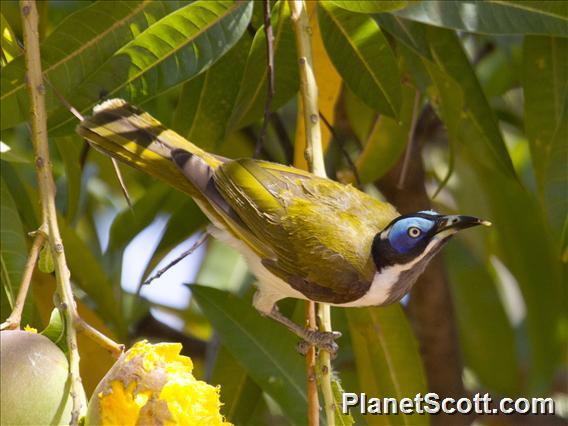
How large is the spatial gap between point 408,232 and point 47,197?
2.72 feet

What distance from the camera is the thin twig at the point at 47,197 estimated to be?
132 centimetres

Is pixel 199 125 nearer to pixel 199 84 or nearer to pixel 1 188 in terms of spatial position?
pixel 199 84

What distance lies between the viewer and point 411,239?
2.09 meters

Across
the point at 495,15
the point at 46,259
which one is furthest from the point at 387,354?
the point at 46,259

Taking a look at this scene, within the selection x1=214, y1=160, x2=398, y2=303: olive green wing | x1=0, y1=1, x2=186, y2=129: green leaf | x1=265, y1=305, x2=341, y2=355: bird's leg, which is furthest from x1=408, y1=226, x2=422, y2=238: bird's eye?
x1=0, y1=1, x2=186, y2=129: green leaf

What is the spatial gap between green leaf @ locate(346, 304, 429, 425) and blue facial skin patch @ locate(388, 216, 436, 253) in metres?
0.31

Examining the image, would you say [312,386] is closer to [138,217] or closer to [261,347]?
[261,347]

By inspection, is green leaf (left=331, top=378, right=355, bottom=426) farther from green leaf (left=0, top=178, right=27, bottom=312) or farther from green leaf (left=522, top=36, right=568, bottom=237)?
green leaf (left=522, top=36, right=568, bottom=237)

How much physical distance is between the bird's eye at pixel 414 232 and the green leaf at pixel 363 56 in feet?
1.08

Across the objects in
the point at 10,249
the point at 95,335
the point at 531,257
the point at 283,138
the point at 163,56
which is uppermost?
the point at 283,138

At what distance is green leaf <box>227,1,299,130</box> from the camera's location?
2.29m

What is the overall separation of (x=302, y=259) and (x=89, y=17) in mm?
631

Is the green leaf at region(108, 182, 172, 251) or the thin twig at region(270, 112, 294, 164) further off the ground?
the thin twig at region(270, 112, 294, 164)

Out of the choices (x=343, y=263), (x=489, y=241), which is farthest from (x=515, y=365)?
(x=343, y=263)
